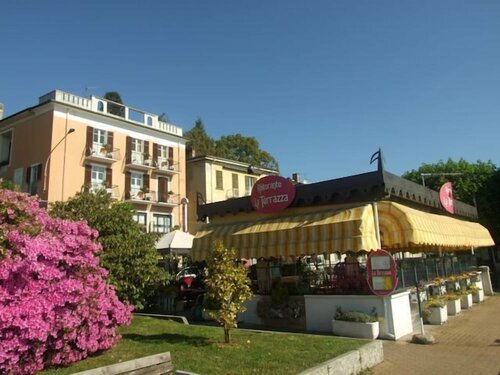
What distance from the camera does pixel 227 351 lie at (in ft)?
28.8

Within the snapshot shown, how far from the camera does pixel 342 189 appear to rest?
13.2 meters

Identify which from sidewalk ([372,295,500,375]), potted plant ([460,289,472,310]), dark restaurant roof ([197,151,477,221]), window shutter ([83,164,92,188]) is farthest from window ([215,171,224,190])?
sidewalk ([372,295,500,375])

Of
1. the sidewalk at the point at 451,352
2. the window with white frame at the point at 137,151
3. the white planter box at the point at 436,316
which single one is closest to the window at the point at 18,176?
the window with white frame at the point at 137,151

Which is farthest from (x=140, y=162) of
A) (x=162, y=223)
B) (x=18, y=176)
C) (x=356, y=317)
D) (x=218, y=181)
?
(x=356, y=317)

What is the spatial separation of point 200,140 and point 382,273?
52.0 meters

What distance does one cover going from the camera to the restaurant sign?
10.9m

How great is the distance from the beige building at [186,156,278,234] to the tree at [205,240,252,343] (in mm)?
33287

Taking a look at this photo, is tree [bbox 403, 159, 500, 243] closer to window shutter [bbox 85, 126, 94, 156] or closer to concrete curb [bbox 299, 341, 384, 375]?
concrete curb [bbox 299, 341, 384, 375]

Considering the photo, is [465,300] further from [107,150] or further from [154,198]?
[107,150]

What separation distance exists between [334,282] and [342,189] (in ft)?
9.23

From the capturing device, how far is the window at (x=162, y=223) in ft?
133

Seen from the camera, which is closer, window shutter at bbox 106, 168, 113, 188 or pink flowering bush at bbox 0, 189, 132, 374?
pink flowering bush at bbox 0, 189, 132, 374

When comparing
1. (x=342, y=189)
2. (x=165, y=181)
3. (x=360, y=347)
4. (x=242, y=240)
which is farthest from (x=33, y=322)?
(x=165, y=181)

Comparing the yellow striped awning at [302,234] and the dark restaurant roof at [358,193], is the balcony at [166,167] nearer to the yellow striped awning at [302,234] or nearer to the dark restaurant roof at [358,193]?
the dark restaurant roof at [358,193]
